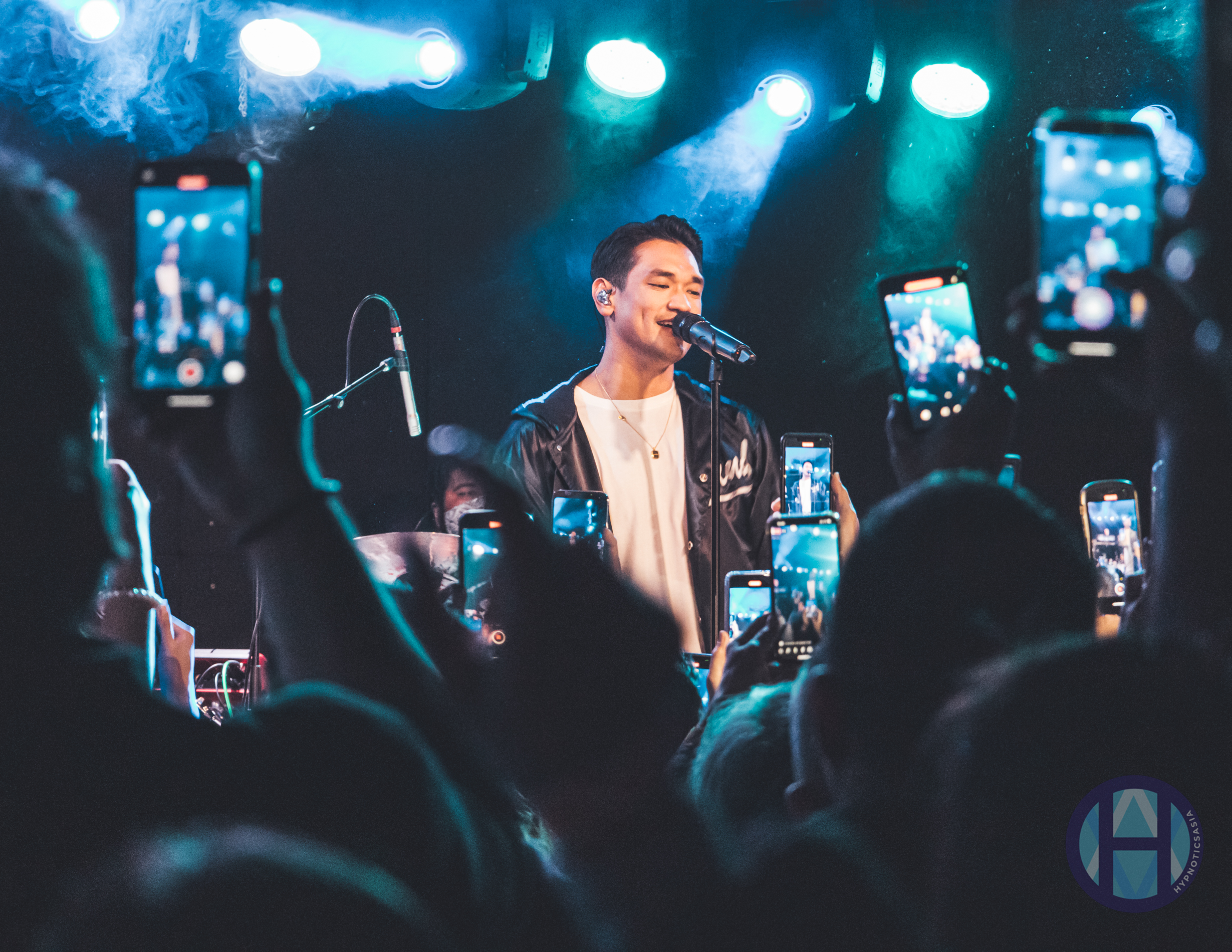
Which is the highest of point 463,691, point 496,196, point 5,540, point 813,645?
point 496,196

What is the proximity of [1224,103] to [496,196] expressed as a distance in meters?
3.26

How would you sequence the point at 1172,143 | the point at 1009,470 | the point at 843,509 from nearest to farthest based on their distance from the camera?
the point at 1009,470 → the point at 843,509 → the point at 1172,143

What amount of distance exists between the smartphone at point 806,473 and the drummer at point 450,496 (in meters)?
0.78

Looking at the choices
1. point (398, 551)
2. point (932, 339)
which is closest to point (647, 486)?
point (398, 551)

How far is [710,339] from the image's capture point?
3.10 metres

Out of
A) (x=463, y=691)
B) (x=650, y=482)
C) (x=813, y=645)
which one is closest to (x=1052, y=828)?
(x=463, y=691)

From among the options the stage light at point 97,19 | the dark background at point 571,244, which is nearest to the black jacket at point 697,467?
the dark background at point 571,244

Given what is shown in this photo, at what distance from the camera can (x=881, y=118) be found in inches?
189

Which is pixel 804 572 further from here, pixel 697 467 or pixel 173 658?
pixel 697 467

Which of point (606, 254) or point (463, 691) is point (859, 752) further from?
point (606, 254)

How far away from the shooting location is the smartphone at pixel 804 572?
5.68 ft

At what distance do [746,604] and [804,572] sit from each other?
533mm

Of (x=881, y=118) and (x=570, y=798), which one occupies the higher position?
(x=881, y=118)

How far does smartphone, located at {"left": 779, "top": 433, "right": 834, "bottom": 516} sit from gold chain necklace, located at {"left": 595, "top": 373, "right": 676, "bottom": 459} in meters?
1.57
